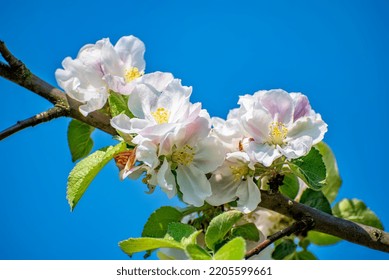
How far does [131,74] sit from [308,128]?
36 centimetres

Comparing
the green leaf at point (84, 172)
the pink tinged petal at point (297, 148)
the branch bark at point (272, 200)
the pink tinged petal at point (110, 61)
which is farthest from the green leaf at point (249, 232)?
the pink tinged petal at point (110, 61)

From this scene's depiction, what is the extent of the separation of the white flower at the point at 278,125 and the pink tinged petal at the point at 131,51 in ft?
0.87

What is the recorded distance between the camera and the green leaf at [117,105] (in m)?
1.04

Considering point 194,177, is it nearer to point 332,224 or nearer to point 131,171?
point 131,171

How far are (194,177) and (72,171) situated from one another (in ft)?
0.68

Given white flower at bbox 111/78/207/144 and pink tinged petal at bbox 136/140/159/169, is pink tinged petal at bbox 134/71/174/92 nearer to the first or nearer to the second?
white flower at bbox 111/78/207/144

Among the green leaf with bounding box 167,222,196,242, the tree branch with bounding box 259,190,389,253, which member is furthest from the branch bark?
the green leaf with bounding box 167,222,196,242

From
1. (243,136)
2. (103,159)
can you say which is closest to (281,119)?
(243,136)

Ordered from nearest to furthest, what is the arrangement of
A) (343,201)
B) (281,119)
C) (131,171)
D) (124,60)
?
1. (131,171)
2. (281,119)
3. (124,60)
4. (343,201)

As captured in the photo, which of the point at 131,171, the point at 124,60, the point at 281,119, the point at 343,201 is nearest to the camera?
the point at 131,171

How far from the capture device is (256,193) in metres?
1.03

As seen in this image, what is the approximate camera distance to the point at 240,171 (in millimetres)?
1053

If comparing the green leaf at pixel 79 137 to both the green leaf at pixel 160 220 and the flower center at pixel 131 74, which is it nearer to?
the flower center at pixel 131 74
